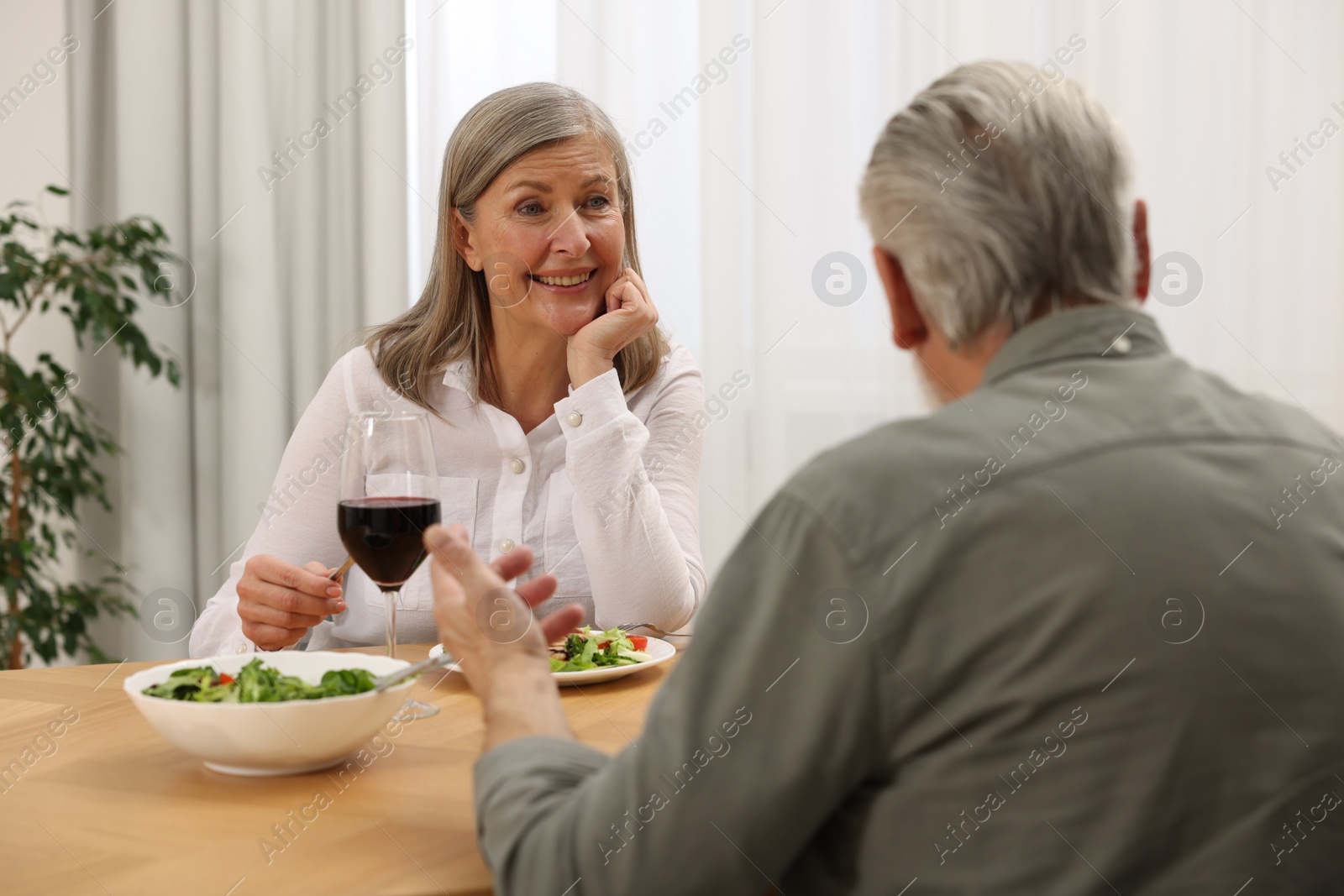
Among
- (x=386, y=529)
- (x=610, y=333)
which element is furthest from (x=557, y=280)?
(x=386, y=529)

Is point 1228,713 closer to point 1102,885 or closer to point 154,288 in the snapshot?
point 1102,885

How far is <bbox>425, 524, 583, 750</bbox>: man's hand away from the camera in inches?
36.9

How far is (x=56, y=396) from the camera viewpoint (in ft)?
10.7

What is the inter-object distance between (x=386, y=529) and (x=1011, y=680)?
2.19ft

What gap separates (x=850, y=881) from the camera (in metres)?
0.79

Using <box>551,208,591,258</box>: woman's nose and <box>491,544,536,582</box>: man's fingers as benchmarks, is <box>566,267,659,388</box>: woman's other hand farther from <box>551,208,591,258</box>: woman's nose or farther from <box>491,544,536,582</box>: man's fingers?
<box>491,544,536,582</box>: man's fingers

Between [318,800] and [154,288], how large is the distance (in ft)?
9.04

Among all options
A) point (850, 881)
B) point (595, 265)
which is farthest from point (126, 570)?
point (850, 881)

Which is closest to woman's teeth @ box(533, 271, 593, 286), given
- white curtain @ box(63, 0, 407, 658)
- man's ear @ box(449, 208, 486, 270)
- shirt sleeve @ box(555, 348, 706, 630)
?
man's ear @ box(449, 208, 486, 270)

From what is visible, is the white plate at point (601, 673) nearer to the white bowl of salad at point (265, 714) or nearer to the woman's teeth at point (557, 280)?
the white bowl of salad at point (265, 714)

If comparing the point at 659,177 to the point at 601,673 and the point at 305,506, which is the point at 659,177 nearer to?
the point at 305,506

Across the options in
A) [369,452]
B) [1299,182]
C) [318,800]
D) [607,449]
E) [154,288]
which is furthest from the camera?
[154,288]

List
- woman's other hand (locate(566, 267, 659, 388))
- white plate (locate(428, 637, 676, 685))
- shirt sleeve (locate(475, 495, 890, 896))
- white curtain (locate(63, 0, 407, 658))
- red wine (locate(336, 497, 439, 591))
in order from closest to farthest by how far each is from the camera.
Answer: shirt sleeve (locate(475, 495, 890, 896))
red wine (locate(336, 497, 439, 591))
white plate (locate(428, 637, 676, 685))
woman's other hand (locate(566, 267, 659, 388))
white curtain (locate(63, 0, 407, 658))

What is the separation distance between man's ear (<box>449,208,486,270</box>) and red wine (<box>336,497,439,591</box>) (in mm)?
957
